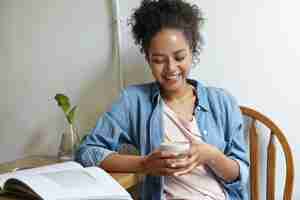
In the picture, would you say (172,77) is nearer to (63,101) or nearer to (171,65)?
(171,65)

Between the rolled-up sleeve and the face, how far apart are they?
15 cm

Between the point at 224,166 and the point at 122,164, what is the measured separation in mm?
299

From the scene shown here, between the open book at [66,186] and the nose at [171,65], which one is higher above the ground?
the nose at [171,65]

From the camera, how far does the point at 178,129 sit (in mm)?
1452

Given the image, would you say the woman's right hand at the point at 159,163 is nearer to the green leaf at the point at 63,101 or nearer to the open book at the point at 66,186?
the open book at the point at 66,186

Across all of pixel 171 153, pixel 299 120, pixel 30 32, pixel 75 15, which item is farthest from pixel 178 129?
pixel 30 32

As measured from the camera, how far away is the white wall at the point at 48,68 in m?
1.83

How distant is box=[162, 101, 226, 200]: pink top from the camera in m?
1.39

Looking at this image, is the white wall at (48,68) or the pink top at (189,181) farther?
the white wall at (48,68)

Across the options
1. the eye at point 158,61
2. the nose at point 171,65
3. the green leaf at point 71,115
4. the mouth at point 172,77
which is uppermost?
the eye at point 158,61

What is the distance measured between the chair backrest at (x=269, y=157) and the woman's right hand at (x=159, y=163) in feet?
1.38

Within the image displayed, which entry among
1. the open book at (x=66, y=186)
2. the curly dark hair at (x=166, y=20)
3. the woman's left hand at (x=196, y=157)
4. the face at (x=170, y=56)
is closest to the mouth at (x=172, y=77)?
the face at (x=170, y=56)

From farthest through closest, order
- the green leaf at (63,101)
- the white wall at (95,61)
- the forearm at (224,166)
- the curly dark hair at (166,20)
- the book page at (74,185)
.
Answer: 1. the green leaf at (63,101)
2. the white wall at (95,61)
3. the curly dark hair at (166,20)
4. the forearm at (224,166)
5. the book page at (74,185)

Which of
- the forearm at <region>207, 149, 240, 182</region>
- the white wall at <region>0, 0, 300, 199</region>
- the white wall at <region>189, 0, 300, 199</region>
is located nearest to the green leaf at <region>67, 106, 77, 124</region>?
the white wall at <region>0, 0, 300, 199</region>
